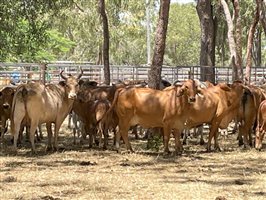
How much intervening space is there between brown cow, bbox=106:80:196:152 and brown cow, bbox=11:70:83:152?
1.32m

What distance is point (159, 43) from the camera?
15.2 m

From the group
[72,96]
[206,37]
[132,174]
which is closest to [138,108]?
[72,96]

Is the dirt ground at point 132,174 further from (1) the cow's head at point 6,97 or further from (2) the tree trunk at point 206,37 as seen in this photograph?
(2) the tree trunk at point 206,37

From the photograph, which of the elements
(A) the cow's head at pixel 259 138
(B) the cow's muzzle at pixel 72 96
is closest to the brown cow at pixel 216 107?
(A) the cow's head at pixel 259 138

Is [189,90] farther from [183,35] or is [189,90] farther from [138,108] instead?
[183,35]

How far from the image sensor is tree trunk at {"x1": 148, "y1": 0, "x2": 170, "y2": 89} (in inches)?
594

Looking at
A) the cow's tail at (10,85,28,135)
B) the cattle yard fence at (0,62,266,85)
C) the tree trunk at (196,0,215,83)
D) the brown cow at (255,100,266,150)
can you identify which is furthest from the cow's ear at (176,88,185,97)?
the cattle yard fence at (0,62,266,85)

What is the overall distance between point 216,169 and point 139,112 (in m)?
3.04

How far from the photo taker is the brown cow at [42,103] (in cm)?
1373

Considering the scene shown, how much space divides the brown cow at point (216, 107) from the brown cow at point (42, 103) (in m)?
2.91

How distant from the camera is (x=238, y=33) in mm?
21359

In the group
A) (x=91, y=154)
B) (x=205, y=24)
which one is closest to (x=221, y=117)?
(x=91, y=154)

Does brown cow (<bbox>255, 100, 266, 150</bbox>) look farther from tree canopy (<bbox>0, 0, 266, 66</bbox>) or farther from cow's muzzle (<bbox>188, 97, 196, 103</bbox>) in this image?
tree canopy (<bbox>0, 0, 266, 66</bbox>)

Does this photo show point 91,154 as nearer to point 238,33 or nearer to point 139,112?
Result: point 139,112
